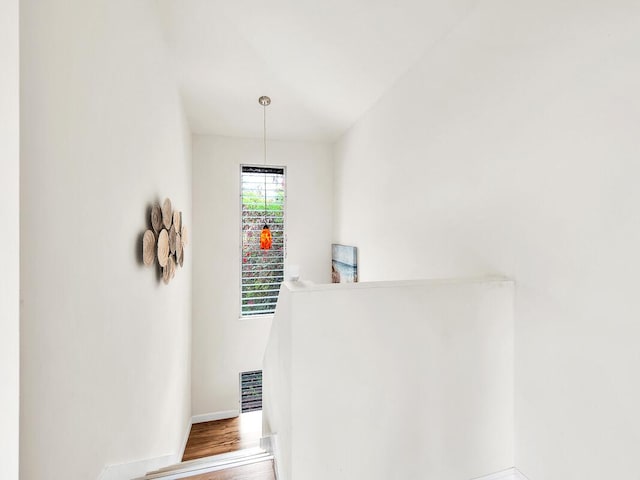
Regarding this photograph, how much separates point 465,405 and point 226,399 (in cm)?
366

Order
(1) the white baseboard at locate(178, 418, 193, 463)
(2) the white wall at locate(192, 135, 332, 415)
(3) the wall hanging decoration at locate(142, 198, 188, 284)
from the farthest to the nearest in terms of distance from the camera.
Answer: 1. (2) the white wall at locate(192, 135, 332, 415)
2. (1) the white baseboard at locate(178, 418, 193, 463)
3. (3) the wall hanging decoration at locate(142, 198, 188, 284)

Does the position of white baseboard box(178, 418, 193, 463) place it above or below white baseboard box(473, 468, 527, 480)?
below

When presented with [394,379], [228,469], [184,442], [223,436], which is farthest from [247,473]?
[223,436]

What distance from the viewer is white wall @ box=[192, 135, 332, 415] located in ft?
13.4

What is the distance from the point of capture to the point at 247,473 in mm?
1388

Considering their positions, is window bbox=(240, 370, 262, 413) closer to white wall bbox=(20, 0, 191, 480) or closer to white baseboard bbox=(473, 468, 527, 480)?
white wall bbox=(20, 0, 191, 480)

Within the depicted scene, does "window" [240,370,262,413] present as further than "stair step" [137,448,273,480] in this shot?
Yes

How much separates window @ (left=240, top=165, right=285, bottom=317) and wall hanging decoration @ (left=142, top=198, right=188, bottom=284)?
5.53 ft

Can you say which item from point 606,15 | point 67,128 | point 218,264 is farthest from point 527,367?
point 218,264

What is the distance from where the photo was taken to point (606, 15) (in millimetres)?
1079

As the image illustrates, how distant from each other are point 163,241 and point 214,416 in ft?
10.2
